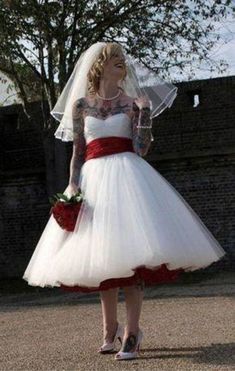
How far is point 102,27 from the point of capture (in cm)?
1278

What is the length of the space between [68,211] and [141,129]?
2.41ft

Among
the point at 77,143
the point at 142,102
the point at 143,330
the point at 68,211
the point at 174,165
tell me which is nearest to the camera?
the point at 68,211

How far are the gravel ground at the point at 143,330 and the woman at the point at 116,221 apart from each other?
0.26 metres

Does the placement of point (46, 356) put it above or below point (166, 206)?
below

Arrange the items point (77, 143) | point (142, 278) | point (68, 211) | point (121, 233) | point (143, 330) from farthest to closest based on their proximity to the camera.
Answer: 1. point (143, 330)
2. point (77, 143)
3. point (68, 211)
4. point (142, 278)
5. point (121, 233)

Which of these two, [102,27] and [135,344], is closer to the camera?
[135,344]

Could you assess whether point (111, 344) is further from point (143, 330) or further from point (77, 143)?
point (77, 143)

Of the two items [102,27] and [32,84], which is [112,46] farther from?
[32,84]

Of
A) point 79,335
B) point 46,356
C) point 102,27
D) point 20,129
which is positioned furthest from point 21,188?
point 46,356

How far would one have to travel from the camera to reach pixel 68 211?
14.5ft

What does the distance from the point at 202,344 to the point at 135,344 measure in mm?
683

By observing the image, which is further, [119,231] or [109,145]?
[109,145]

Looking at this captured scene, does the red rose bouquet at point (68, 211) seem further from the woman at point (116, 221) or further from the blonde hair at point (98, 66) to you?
the blonde hair at point (98, 66)

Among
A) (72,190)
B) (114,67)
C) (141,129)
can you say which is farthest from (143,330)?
(114,67)
